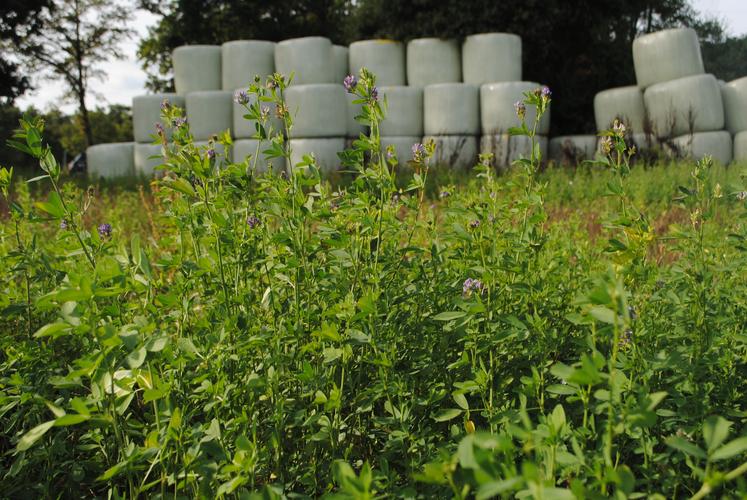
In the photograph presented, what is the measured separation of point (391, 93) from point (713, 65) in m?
15.3

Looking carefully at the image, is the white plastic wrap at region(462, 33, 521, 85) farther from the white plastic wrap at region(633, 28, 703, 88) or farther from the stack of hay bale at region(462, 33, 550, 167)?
the white plastic wrap at region(633, 28, 703, 88)

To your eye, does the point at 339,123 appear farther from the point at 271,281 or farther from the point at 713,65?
the point at 713,65

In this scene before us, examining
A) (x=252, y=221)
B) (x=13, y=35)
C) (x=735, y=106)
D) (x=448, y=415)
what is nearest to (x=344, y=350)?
→ (x=448, y=415)

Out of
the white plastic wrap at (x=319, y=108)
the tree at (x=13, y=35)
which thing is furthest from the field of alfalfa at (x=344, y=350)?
the tree at (x=13, y=35)

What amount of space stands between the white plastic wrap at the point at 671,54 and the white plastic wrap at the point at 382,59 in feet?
14.6

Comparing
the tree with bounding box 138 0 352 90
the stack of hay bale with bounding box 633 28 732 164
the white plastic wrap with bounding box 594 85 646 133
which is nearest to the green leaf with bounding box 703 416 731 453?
the stack of hay bale with bounding box 633 28 732 164

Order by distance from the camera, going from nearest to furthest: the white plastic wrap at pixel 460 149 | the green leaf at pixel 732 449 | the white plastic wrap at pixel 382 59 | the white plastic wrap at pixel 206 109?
the green leaf at pixel 732 449, the white plastic wrap at pixel 460 149, the white plastic wrap at pixel 206 109, the white plastic wrap at pixel 382 59

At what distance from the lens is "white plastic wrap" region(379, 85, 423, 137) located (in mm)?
10148

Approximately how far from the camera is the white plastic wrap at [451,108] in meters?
10.0

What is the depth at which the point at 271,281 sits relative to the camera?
1.67m

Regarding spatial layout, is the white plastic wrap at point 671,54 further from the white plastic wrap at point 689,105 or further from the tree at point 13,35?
the tree at point 13,35

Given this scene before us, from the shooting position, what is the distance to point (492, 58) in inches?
404

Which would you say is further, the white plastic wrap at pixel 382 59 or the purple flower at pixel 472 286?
the white plastic wrap at pixel 382 59

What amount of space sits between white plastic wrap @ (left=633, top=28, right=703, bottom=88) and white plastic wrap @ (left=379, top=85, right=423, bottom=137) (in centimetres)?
426
